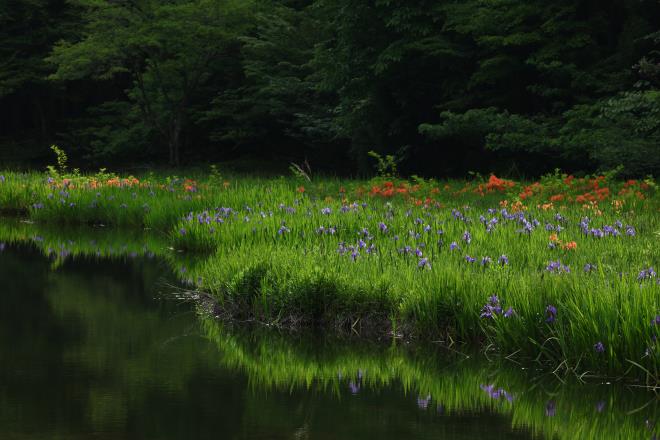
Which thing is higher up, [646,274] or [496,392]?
[646,274]

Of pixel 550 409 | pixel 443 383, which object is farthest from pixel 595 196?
pixel 550 409

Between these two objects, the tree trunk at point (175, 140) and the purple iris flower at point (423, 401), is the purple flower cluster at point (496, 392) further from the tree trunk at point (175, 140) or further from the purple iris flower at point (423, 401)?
the tree trunk at point (175, 140)

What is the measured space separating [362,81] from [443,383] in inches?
696

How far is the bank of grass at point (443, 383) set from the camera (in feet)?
16.5

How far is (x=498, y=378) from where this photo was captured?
5.91 metres

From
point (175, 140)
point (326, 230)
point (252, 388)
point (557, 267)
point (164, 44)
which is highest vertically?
point (164, 44)

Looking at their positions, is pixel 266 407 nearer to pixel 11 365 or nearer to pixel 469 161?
pixel 11 365

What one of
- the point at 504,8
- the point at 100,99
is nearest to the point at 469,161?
the point at 504,8

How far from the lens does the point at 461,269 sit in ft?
24.1

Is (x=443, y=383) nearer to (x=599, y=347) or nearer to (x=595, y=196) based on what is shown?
(x=599, y=347)

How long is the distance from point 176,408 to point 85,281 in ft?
17.1

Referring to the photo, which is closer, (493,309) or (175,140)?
(493,309)

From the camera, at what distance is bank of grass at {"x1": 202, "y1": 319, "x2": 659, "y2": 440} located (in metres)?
5.02

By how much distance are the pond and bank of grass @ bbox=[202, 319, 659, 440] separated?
12 millimetres
